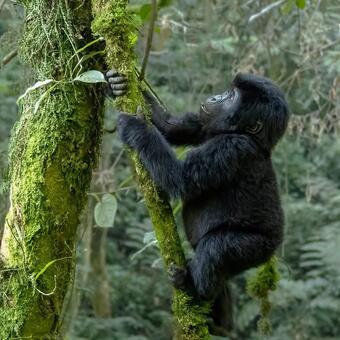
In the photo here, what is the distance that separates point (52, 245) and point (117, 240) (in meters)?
8.02

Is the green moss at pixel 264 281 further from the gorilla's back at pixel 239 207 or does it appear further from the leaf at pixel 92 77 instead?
the leaf at pixel 92 77

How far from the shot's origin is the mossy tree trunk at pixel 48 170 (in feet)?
9.86

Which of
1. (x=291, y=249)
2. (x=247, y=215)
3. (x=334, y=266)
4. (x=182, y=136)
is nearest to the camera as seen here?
(x=247, y=215)

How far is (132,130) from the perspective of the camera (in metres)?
3.36

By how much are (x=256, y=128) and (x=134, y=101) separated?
4.08 feet

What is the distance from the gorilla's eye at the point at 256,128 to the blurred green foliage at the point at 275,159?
255cm

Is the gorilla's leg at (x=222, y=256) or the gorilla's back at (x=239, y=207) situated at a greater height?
the gorilla's back at (x=239, y=207)

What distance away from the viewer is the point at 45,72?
3223 mm

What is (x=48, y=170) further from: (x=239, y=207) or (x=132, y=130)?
(x=239, y=207)

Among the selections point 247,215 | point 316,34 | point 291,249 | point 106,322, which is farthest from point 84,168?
point 291,249

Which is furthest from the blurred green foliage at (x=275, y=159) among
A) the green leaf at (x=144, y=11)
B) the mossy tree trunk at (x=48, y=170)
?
the mossy tree trunk at (x=48, y=170)

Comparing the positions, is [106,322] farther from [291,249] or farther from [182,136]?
[182,136]

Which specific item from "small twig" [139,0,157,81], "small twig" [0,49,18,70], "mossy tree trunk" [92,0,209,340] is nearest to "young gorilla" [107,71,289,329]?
"mossy tree trunk" [92,0,209,340]

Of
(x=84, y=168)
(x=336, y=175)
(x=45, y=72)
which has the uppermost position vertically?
(x=45, y=72)
